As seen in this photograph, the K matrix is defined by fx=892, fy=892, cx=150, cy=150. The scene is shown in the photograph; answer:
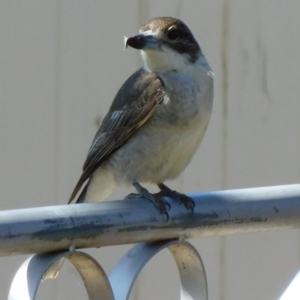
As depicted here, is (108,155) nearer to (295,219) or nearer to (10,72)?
(10,72)

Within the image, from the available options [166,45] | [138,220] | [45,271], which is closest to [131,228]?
[138,220]

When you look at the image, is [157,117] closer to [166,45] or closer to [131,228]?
[166,45]

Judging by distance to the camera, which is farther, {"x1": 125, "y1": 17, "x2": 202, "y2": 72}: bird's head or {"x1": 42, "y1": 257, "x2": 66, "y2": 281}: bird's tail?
{"x1": 125, "y1": 17, "x2": 202, "y2": 72}: bird's head

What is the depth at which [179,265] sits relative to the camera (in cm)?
141

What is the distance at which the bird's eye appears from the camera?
2340mm

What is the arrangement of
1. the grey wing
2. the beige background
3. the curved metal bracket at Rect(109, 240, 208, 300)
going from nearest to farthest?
the curved metal bracket at Rect(109, 240, 208, 300)
the grey wing
the beige background

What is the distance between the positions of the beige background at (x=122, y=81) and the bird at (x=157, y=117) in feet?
1.13

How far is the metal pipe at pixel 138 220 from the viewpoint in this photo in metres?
1.12

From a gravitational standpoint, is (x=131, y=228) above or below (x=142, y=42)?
below

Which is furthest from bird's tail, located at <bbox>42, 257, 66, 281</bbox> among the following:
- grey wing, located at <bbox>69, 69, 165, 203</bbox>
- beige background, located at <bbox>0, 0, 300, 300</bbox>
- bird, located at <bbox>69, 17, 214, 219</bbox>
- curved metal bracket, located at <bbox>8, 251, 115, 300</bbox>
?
beige background, located at <bbox>0, 0, 300, 300</bbox>

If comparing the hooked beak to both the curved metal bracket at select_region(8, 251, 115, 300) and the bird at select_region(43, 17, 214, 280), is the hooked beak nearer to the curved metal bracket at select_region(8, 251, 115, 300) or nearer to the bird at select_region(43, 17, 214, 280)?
the bird at select_region(43, 17, 214, 280)

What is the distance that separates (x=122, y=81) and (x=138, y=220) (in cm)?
158

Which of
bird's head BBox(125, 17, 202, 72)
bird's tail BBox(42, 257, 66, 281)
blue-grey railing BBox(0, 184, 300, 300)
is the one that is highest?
bird's head BBox(125, 17, 202, 72)

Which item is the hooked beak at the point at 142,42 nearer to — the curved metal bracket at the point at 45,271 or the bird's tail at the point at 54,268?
Answer: the bird's tail at the point at 54,268
